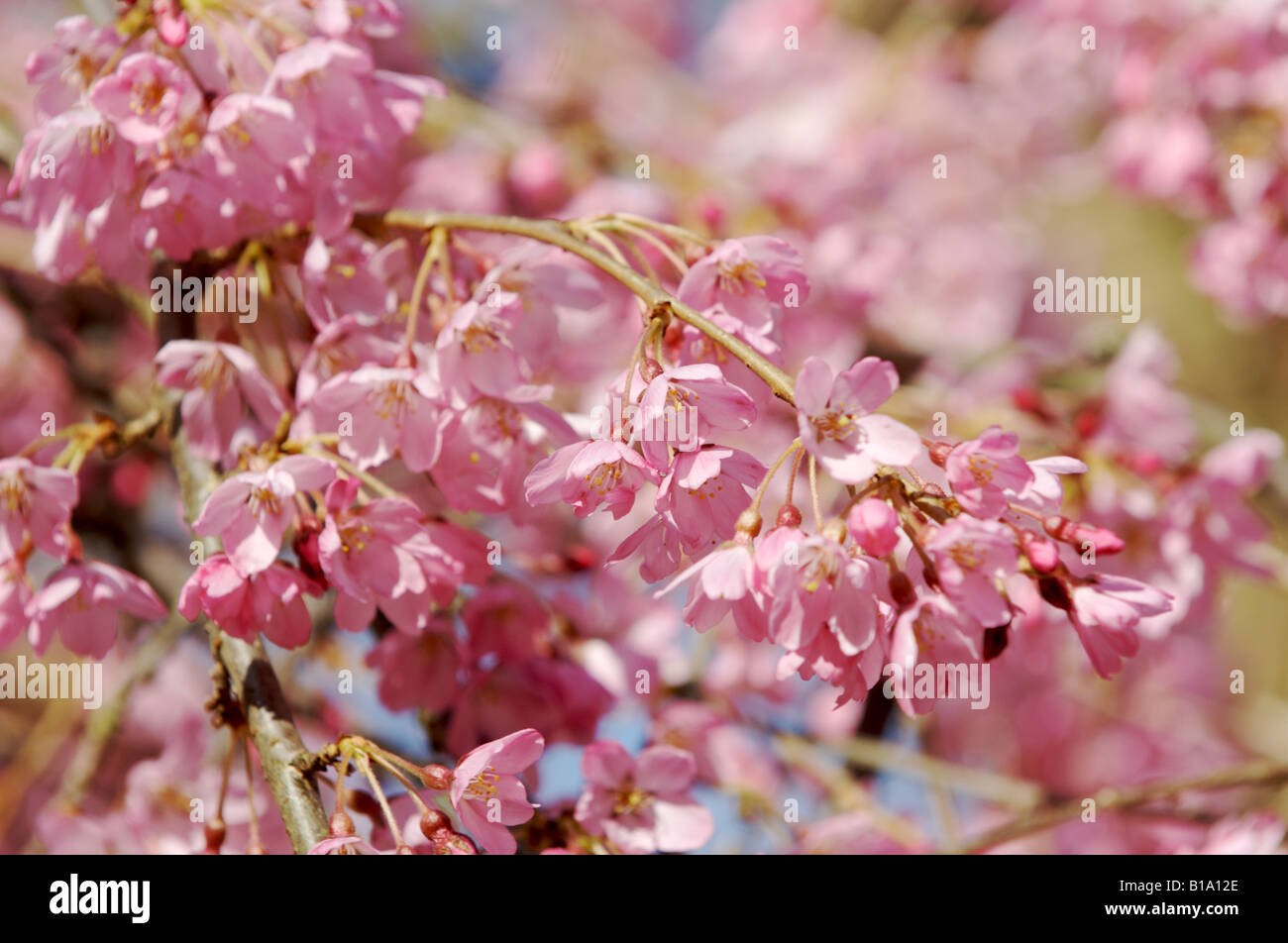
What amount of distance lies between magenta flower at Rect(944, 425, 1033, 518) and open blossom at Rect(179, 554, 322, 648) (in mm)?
623

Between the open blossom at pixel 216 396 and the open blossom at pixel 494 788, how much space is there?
0.46m

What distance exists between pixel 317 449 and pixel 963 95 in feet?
11.4

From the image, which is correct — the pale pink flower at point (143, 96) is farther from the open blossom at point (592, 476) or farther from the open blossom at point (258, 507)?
the open blossom at point (592, 476)

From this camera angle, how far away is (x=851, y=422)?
91cm

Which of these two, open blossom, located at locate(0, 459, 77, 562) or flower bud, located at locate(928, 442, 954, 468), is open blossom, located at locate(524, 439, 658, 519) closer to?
flower bud, located at locate(928, 442, 954, 468)

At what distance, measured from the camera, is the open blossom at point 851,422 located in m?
0.87

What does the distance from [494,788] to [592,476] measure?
321 mm

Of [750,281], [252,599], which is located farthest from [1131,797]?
[252,599]

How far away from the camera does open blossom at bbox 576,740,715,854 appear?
131 centimetres

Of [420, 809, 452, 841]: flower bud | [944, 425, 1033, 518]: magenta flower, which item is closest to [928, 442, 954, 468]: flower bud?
[944, 425, 1033, 518]: magenta flower

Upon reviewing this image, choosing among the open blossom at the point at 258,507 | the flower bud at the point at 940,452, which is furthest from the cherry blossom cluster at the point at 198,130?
the flower bud at the point at 940,452

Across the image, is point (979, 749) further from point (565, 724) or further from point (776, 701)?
point (565, 724)

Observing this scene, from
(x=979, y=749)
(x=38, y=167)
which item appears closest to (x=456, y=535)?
(x=38, y=167)

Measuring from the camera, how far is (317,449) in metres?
1.15
